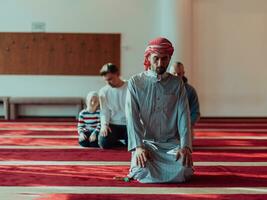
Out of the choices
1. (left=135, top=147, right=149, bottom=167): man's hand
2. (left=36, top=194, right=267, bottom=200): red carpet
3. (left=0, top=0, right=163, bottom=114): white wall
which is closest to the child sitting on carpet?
(left=135, top=147, right=149, bottom=167): man's hand

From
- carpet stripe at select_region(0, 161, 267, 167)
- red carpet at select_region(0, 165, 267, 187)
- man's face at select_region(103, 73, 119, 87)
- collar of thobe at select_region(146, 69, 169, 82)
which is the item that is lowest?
carpet stripe at select_region(0, 161, 267, 167)

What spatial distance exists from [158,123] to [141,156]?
36 cm

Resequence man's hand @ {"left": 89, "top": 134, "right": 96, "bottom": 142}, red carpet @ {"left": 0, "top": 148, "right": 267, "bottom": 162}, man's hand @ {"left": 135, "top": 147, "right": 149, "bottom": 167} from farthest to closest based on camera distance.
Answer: man's hand @ {"left": 89, "top": 134, "right": 96, "bottom": 142} < red carpet @ {"left": 0, "top": 148, "right": 267, "bottom": 162} < man's hand @ {"left": 135, "top": 147, "right": 149, "bottom": 167}

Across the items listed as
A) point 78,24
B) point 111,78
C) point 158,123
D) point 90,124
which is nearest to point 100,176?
point 158,123

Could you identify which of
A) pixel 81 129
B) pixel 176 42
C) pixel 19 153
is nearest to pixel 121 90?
pixel 81 129

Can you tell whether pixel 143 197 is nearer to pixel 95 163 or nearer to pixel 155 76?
pixel 155 76

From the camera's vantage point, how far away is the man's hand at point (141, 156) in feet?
11.3

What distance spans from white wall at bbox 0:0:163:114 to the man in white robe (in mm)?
6249

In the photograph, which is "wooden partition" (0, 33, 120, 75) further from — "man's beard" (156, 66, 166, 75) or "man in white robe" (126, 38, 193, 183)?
"man's beard" (156, 66, 166, 75)

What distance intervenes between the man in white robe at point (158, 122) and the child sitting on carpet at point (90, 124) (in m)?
1.83

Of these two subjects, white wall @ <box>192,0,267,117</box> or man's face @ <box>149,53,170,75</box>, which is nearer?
man's face @ <box>149,53,170,75</box>

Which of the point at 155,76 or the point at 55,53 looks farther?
the point at 55,53

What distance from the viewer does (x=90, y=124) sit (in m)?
5.61

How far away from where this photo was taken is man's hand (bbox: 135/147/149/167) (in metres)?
3.45
